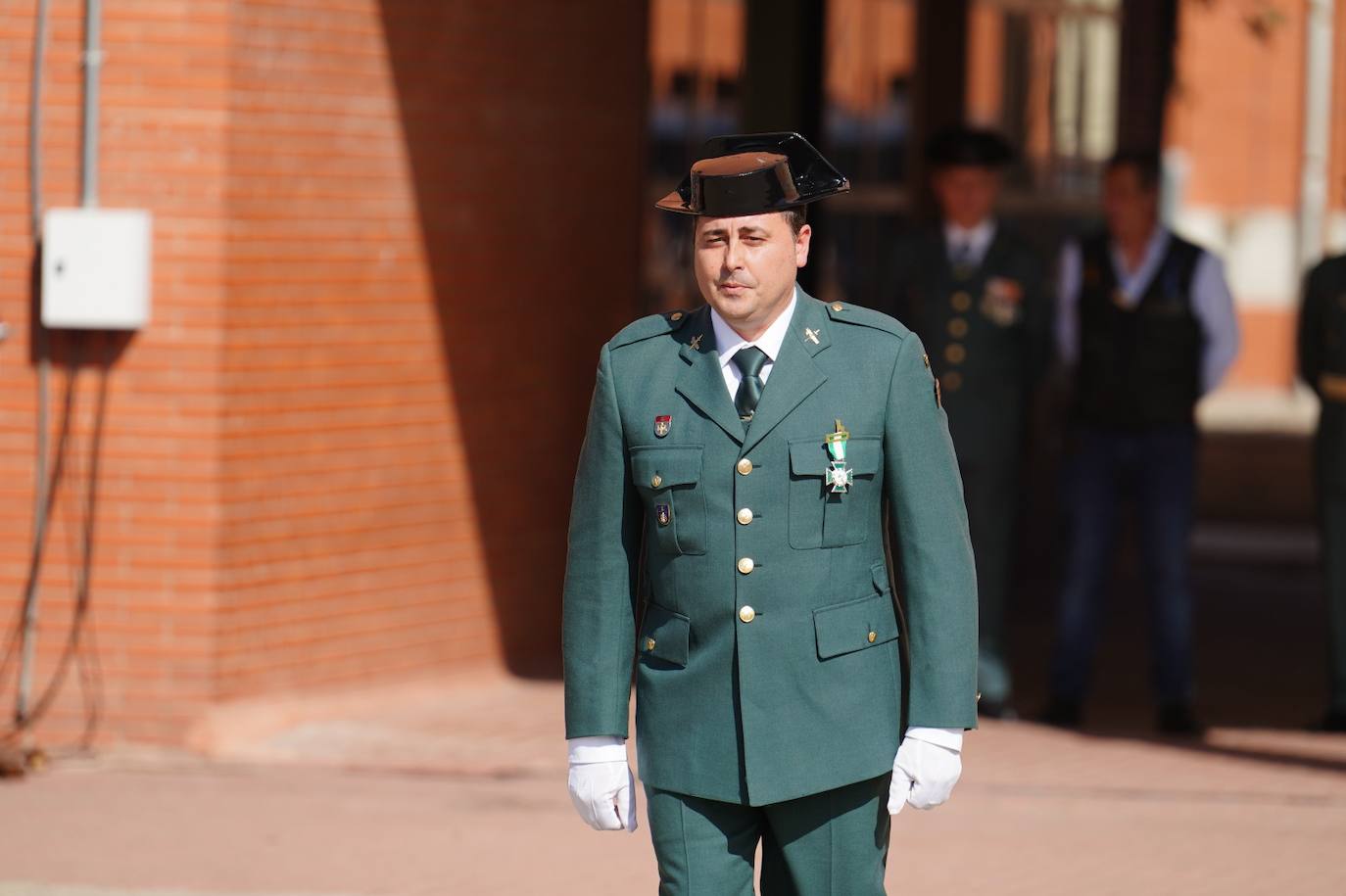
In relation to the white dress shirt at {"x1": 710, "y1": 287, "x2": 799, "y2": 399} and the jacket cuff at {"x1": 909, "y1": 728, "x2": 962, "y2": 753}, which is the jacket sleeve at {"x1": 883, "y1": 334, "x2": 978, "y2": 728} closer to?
the jacket cuff at {"x1": 909, "y1": 728, "x2": 962, "y2": 753}

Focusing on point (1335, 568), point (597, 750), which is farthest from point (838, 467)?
point (1335, 568)

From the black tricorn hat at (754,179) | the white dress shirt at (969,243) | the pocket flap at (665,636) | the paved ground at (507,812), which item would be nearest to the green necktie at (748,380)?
the black tricorn hat at (754,179)

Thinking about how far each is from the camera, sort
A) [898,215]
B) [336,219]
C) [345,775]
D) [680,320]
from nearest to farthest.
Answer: [680,320]
[345,775]
[336,219]
[898,215]

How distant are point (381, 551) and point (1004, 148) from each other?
2610mm

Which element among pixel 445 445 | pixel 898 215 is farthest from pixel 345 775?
pixel 898 215

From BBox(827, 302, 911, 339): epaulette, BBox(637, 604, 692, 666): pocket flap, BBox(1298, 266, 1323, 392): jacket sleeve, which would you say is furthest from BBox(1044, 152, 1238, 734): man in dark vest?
BBox(637, 604, 692, 666): pocket flap

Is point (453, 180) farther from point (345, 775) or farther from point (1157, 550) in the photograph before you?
point (1157, 550)

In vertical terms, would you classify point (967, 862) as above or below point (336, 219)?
below

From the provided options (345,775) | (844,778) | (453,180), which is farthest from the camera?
(453,180)

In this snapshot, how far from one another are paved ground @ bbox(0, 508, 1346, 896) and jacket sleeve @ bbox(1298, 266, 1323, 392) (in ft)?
4.24

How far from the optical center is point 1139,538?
7.18 meters

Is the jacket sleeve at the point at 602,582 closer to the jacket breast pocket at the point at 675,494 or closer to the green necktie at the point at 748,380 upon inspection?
the jacket breast pocket at the point at 675,494

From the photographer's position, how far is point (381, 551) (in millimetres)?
7152

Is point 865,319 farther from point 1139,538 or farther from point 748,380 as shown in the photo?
point 1139,538
